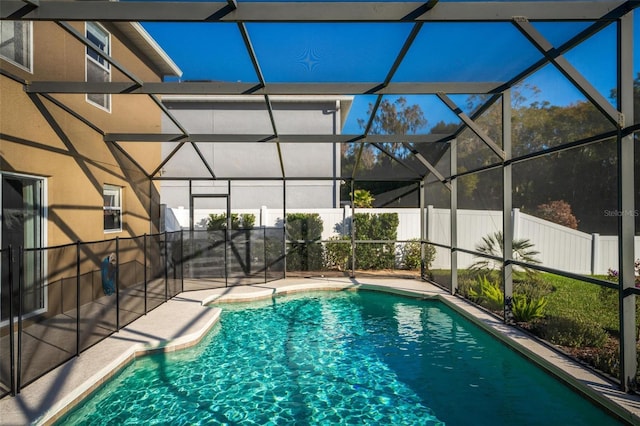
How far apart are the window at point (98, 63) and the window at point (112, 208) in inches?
70.3

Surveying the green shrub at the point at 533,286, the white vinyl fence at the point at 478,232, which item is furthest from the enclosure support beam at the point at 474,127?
the white vinyl fence at the point at 478,232

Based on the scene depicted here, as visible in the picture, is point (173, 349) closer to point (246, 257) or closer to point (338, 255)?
point (246, 257)

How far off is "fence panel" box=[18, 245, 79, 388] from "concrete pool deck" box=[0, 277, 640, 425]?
30 cm

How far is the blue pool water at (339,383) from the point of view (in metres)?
3.69

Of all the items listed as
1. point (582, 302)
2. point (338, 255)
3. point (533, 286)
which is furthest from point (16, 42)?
point (582, 302)

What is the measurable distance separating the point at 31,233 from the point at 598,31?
813 cm

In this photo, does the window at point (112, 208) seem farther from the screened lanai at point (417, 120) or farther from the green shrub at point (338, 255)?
the green shrub at point (338, 255)

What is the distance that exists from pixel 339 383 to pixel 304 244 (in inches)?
279

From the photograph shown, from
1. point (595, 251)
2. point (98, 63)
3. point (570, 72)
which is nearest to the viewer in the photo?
point (570, 72)

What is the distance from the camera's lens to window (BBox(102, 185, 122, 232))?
8273mm

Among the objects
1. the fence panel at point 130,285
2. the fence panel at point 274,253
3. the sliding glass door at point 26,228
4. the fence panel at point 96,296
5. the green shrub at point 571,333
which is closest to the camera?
the sliding glass door at point 26,228

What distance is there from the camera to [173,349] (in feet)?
17.6

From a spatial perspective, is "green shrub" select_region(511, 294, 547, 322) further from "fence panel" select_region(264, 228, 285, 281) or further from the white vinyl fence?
"fence panel" select_region(264, 228, 285, 281)

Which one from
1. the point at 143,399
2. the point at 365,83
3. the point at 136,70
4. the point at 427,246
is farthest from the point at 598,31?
the point at 136,70
